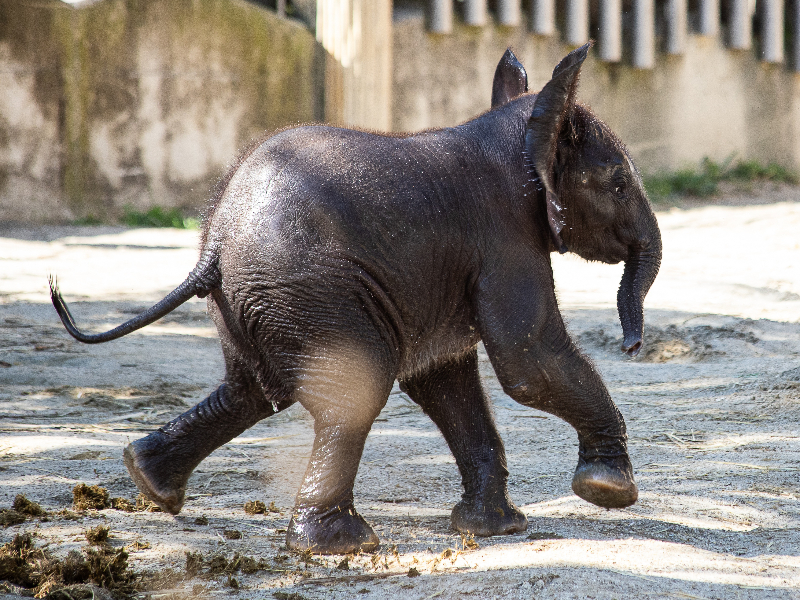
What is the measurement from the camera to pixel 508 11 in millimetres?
10258

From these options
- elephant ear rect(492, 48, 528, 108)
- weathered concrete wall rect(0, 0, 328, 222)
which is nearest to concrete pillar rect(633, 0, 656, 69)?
weathered concrete wall rect(0, 0, 328, 222)

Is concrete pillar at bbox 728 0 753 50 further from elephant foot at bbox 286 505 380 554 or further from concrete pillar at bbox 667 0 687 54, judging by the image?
elephant foot at bbox 286 505 380 554

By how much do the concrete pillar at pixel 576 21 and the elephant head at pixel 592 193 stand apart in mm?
7591

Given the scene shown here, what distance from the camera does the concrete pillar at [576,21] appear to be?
1054cm

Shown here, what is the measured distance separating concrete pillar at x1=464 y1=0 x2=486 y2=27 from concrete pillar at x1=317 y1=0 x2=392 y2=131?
36.0 inches

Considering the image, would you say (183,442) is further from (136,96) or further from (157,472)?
(136,96)

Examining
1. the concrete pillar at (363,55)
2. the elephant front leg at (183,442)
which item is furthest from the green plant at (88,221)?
the elephant front leg at (183,442)

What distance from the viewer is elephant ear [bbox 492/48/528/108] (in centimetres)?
362

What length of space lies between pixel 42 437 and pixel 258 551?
1.45 meters

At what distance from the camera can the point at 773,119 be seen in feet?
38.5

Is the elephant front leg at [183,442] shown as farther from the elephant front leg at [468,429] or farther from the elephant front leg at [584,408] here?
the elephant front leg at [584,408]

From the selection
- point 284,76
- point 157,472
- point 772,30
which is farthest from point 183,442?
point 772,30

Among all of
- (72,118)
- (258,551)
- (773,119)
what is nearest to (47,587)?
(258,551)

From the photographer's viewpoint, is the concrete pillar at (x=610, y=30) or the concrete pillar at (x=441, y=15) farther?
the concrete pillar at (x=610, y=30)
